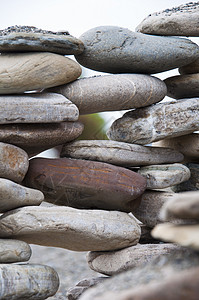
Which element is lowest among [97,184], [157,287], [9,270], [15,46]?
[9,270]

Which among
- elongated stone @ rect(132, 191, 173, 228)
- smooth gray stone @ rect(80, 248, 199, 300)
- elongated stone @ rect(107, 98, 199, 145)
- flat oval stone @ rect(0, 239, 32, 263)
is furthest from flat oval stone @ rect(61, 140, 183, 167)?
smooth gray stone @ rect(80, 248, 199, 300)

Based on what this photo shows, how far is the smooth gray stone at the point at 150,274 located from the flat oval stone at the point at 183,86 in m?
2.49

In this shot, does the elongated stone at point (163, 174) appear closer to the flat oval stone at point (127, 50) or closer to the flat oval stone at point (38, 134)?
the flat oval stone at point (38, 134)

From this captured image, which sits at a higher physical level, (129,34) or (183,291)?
(129,34)

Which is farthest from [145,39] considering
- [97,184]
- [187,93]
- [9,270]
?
[9,270]

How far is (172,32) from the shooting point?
12.0 ft

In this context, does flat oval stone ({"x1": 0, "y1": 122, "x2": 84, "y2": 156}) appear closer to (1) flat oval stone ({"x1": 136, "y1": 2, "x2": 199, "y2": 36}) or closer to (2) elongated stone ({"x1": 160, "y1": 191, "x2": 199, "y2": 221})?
(1) flat oval stone ({"x1": 136, "y1": 2, "x2": 199, "y2": 36})

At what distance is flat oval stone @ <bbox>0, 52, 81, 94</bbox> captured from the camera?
305 centimetres

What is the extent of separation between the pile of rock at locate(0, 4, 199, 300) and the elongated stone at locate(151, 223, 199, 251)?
1.48m

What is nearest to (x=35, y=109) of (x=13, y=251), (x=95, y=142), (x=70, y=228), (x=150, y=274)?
(x=95, y=142)

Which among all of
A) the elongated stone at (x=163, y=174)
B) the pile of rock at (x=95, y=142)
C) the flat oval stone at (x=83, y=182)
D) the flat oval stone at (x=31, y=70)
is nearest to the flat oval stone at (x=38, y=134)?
the pile of rock at (x=95, y=142)

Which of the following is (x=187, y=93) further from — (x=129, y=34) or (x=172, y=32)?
(x=129, y=34)

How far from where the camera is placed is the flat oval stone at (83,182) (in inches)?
125

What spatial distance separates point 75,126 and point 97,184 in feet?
1.68
